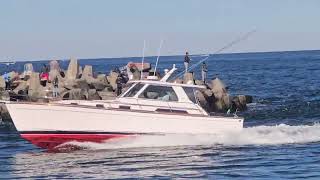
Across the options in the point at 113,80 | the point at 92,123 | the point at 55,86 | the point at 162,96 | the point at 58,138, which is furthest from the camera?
the point at 113,80

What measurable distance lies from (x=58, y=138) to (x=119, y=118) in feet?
6.92

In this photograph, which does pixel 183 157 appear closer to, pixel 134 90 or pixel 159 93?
pixel 159 93

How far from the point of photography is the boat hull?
23797 mm

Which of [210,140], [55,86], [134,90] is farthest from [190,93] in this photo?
[55,86]

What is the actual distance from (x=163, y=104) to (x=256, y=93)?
3109cm

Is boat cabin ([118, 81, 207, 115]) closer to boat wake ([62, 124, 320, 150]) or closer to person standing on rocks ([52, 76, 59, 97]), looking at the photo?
boat wake ([62, 124, 320, 150])

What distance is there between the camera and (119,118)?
2402 cm

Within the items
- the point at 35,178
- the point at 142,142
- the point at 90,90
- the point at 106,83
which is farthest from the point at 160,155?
the point at 106,83

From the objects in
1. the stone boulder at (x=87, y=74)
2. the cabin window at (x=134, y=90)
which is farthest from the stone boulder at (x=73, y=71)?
the cabin window at (x=134, y=90)

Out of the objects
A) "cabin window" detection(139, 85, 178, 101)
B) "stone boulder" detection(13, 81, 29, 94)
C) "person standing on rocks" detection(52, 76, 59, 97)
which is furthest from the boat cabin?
"stone boulder" detection(13, 81, 29, 94)

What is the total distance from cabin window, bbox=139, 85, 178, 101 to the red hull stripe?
1494 mm

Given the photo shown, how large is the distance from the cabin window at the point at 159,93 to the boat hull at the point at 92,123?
2.48 feet

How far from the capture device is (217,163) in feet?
69.0

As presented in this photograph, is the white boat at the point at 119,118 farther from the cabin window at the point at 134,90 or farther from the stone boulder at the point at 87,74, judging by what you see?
the stone boulder at the point at 87,74
